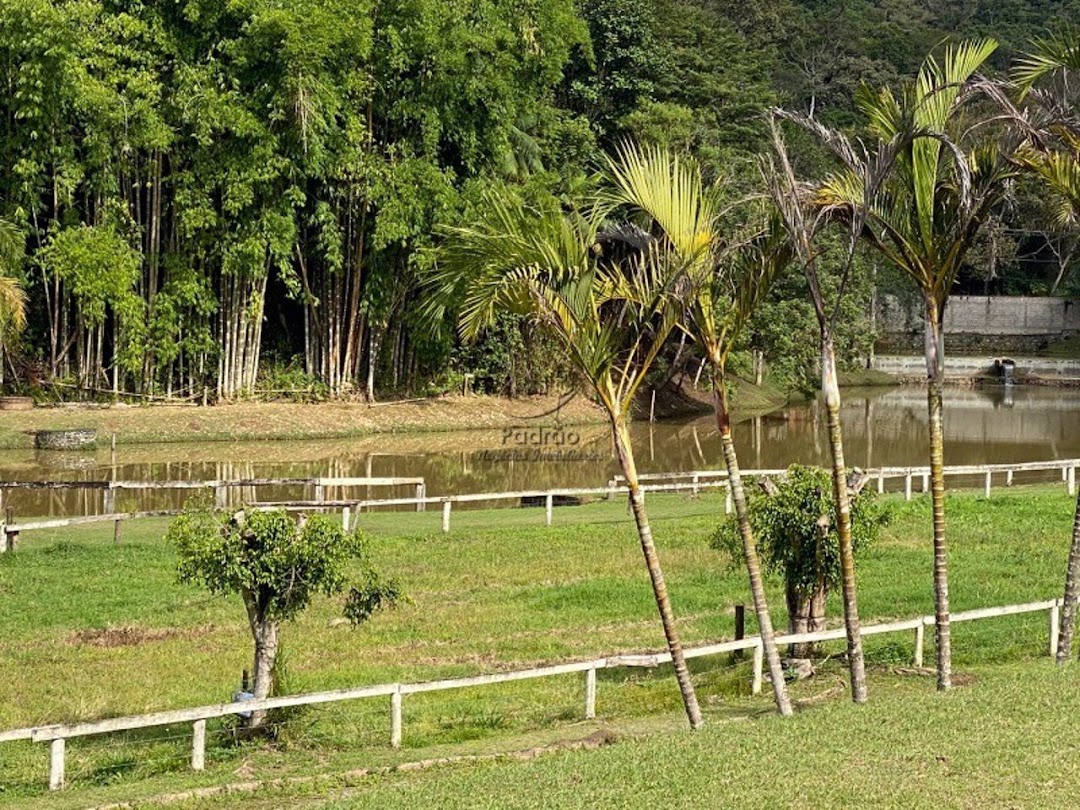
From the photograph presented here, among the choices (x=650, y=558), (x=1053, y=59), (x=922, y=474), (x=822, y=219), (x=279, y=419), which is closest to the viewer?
(x=650, y=558)

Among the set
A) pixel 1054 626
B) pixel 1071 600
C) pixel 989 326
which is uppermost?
pixel 989 326

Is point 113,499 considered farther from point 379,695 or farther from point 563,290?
point 563,290

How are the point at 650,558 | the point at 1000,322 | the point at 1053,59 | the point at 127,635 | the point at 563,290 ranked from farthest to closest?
the point at 1000,322 < the point at 127,635 < the point at 1053,59 < the point at 650,558 < the point at 563,290

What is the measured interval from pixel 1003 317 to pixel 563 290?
208ft

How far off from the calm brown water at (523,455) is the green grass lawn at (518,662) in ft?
20.9

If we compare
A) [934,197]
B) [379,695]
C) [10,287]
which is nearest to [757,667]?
[379,695]

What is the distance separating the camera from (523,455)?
1374 inches

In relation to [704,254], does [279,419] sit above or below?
below

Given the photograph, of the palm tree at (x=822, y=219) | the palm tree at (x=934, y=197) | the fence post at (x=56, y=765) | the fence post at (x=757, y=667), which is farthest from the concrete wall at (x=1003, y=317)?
the fence post at (x=56, y=765)

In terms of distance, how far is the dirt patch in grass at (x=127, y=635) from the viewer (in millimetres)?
14422

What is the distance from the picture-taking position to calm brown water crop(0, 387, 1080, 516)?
2822 centimetres

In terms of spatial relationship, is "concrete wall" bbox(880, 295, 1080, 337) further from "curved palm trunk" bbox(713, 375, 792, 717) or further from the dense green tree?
"curved palm trunk" bbox(713, 375, 792, 717)

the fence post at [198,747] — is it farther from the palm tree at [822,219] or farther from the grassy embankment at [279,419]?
the grassy embankment at [279,419]

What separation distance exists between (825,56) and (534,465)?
56447 millimetres
